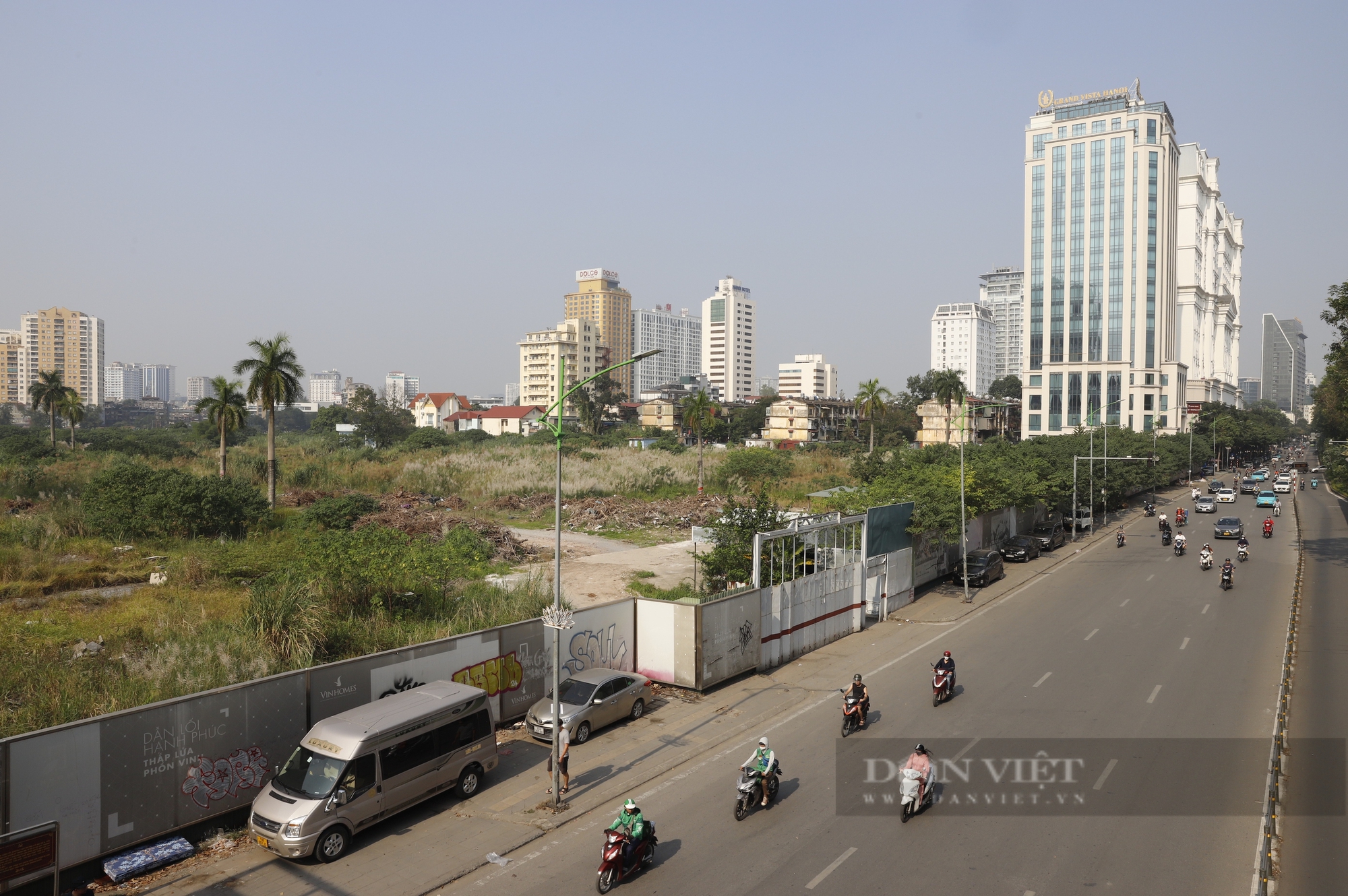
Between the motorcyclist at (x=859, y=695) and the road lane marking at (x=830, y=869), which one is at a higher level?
the motorcyclist at (x=859, y=695)

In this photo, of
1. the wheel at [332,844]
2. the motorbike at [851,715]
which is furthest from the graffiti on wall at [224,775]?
the motorbike at [851,715]

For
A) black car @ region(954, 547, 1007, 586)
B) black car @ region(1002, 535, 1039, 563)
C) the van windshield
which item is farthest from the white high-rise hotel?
the van windshield

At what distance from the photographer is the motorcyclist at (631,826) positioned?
11.7 meters

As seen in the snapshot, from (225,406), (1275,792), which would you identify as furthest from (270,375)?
(1275,792)

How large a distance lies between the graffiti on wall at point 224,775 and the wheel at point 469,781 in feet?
10.5

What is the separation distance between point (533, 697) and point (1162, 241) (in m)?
124

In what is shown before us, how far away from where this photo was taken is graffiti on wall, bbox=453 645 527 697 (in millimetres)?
17406

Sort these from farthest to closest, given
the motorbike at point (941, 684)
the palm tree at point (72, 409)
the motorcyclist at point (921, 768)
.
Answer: the palm tree at point (72, 409), the motorbike at point (941, 684), the motorcyclist at point (921, 768)

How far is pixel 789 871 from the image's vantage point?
11953 mm

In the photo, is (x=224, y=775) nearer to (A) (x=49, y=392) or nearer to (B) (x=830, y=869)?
(B) (x=830, y=869)

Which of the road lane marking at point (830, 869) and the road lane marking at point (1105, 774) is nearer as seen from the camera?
the road lane marking at point (830, 869)

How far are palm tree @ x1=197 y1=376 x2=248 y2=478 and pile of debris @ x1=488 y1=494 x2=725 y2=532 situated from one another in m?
15.8

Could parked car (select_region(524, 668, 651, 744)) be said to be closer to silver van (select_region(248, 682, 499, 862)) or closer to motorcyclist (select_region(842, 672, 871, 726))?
silver van (select_region(248, 682, 499, 862))

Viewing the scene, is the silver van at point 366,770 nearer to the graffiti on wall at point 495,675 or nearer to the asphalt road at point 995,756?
the asphalt road at point 995,756
